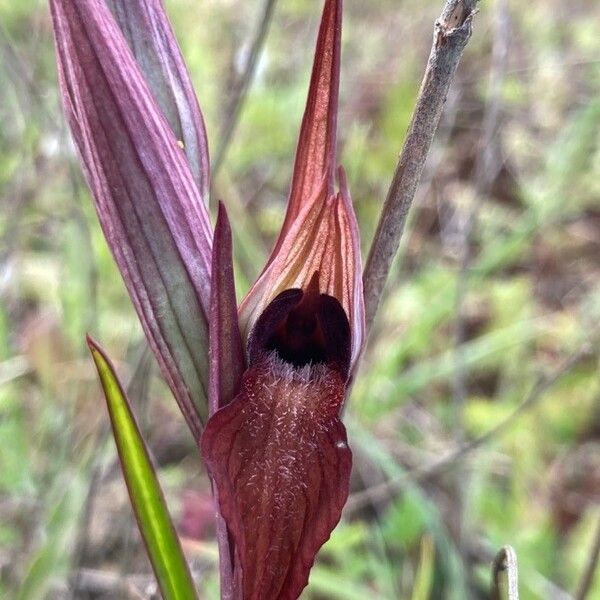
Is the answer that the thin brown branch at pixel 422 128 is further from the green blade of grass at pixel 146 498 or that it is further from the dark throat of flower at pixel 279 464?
the green blade of grass at pixel 146 498

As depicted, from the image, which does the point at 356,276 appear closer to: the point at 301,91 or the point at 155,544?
the point at 155,544

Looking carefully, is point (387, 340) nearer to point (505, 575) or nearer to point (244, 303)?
point (505, 575)

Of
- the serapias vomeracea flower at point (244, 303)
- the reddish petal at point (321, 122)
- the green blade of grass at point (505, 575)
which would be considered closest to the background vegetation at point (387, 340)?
the green blade of grass at point (505, 575)

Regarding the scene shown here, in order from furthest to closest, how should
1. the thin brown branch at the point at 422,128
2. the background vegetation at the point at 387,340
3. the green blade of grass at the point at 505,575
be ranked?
the background vegetation at the point at 387,340, the green blade of grass at the point at 505,575, the thin brown branch at the point at 422,128

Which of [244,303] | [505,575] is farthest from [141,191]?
[505,575]

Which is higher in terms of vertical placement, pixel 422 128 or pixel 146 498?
pixel 422 128

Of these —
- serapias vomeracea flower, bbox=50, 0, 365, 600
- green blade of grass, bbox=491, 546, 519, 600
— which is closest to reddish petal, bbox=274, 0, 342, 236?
serapias vomeracea flower, bbox=50, 0, 365, 600
